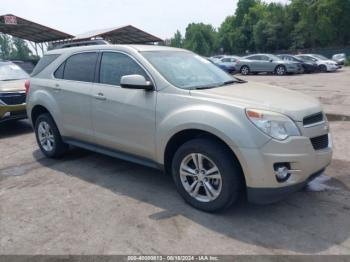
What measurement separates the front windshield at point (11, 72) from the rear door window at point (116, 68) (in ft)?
16.2

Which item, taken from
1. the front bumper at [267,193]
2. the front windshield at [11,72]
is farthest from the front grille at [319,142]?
the front windshield at [11,72]

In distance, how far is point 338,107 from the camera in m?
9.57

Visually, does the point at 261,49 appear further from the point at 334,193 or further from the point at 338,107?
the point at 334,193

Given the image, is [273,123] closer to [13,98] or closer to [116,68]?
[116,68]

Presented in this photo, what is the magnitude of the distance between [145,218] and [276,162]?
147 centimetres

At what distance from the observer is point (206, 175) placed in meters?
3.90

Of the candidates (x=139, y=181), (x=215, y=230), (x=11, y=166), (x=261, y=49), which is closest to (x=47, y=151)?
(x=11, y=166)

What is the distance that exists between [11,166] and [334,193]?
4729 millimetres

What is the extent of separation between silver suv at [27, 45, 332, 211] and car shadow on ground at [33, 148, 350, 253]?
23 cm

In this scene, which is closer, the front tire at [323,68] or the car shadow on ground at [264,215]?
the car shadow on ground at [264,215]

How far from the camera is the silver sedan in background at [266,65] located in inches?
1007

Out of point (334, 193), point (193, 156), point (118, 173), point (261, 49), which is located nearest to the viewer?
point (193, 156)

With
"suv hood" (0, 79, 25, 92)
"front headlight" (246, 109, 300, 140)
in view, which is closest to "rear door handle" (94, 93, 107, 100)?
"front headlight" (246, 109, 300, 140)

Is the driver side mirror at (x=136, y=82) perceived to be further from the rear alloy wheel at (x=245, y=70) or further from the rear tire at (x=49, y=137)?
the rear alloy wheel at (x=245, y=70)
